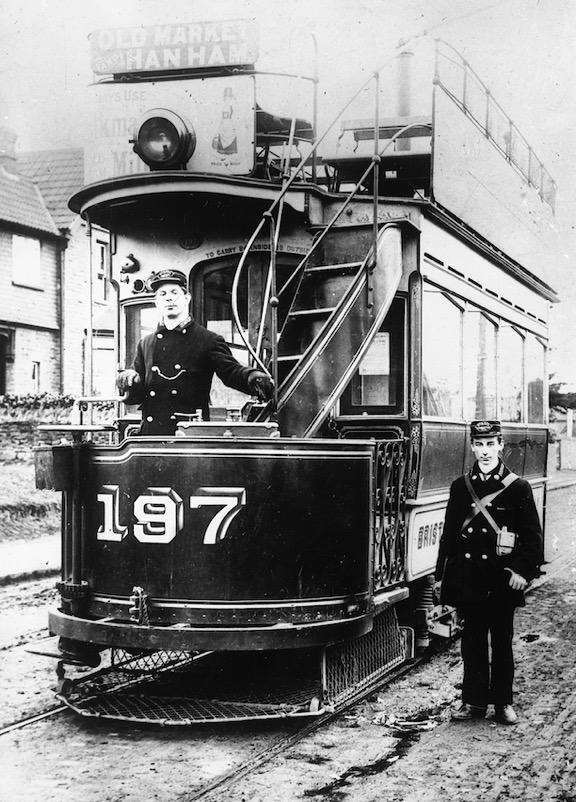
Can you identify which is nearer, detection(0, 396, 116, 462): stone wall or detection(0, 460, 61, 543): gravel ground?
detection(0, 460, 61, 543): gravel ground

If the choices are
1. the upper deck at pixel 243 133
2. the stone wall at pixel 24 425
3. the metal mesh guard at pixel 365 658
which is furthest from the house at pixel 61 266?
the metal mesh guard at pixel 365 658

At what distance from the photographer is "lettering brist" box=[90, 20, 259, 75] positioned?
22.2ft

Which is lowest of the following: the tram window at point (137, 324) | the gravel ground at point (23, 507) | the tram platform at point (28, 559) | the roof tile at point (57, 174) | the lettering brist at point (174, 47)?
the tram platform at point (28, 559)

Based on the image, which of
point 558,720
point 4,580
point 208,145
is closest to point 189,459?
point 558,720

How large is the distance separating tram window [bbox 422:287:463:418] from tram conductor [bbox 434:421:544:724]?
1.64 meters

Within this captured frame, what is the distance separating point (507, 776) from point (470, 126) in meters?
5.65

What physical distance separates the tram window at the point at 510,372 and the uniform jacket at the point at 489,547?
3893 mm

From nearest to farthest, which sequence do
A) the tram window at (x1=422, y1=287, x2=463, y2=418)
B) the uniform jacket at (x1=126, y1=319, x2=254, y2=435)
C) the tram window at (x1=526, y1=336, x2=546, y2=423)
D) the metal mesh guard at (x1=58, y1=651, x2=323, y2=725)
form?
the metal mesh guard at (x1=58, y1=651, x2=323, y2=725)
the uniform jacket at (x1=126, y1=319, x2=254, y2=435)
the tram window at (x1=422, y1=287, x2=463, y2=418)
the tram window at (x1=526, y1=336, x2=546, y2=423)

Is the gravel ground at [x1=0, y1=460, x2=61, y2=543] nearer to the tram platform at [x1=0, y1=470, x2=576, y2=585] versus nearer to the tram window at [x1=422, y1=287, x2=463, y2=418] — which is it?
the tram platform at [x1=0, y1=470, x2=576, y2=585]

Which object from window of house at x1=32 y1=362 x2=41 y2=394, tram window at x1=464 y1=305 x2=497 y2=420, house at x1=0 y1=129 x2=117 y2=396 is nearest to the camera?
tram window at x1=464 y1=305 x2=497 y2=420

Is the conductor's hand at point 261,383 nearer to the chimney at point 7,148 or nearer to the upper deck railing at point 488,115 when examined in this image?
the upper deck railing at point 488,115

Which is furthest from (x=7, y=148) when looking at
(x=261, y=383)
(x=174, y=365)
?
(x=261, y=383)

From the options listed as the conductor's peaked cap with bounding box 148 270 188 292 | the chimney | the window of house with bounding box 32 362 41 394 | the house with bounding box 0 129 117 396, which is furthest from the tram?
the chimney

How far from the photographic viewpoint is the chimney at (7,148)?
77.5 feet
